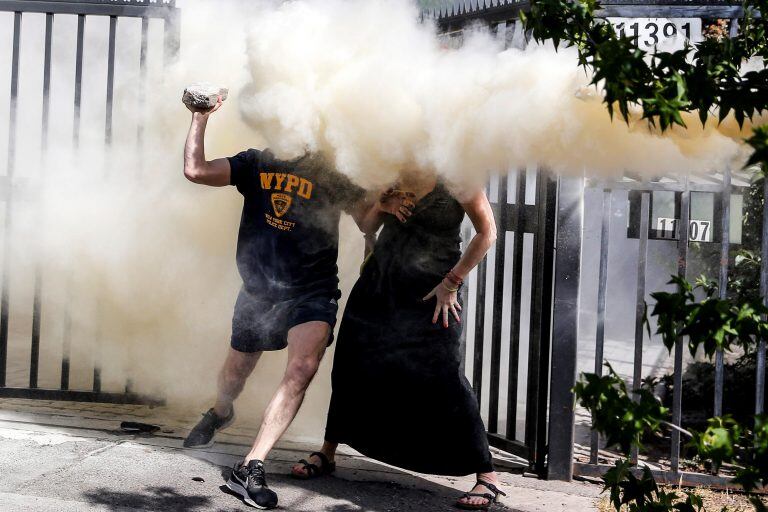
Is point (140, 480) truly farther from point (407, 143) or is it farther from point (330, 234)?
point (407, 143)

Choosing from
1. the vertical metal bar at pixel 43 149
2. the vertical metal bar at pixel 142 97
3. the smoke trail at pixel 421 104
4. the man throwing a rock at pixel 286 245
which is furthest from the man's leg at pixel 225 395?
the vertical metal bar at pixel 43 149

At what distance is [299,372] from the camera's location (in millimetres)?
4379

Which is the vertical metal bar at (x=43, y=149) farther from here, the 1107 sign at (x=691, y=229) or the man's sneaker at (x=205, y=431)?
the 1107 sign at (x=691, y=229)

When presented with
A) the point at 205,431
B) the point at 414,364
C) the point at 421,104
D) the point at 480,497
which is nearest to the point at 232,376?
the point at 205,431

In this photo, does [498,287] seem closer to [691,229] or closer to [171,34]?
[691,229]

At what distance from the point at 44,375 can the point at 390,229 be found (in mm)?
3668

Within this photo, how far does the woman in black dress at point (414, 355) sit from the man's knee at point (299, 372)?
0.28m

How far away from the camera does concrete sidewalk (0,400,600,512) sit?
4023 millimetres

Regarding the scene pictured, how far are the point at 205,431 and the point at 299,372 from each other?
902 mm

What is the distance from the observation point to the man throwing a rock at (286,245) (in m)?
4.48

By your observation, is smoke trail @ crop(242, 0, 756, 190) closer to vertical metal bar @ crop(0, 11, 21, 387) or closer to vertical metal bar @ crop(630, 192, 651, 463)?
vertical metal bar @ crop(630, 192, 651, 463)

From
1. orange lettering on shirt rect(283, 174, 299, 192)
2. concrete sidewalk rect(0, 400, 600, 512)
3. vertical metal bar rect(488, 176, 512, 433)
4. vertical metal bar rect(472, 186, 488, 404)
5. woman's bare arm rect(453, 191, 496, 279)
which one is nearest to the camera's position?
concrete sidewalk rect(0, 400, 600, 512)

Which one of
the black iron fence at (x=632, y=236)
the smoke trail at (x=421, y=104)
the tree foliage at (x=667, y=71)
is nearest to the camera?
the tree foliage at (x=667, y=71)

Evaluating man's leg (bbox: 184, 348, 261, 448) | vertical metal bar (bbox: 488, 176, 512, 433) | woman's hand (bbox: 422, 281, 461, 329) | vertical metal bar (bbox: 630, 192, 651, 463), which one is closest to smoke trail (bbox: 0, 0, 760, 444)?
woman's hand (bbox: 422, 281, 461, 329)
